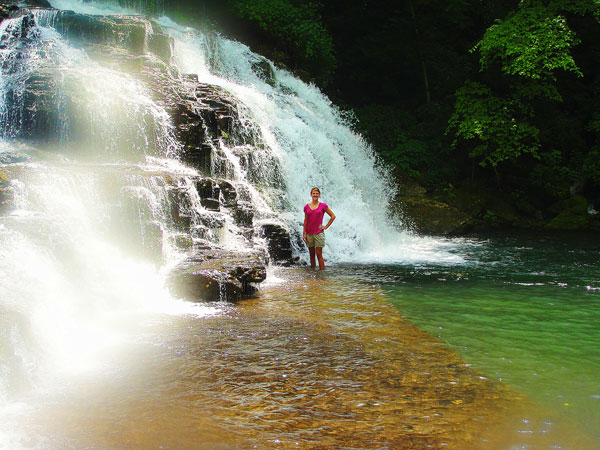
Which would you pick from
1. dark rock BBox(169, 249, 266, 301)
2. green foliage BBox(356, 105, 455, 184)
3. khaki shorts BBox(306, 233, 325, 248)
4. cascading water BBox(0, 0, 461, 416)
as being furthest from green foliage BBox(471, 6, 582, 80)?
dark rock BBox(169, 249, 266, 301)

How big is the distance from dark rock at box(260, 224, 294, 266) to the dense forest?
256 inches

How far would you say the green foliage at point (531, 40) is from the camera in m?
14.8

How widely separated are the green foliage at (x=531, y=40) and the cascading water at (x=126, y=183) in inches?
201

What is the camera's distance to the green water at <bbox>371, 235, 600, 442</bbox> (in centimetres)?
419

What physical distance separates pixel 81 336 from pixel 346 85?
19.2 metres

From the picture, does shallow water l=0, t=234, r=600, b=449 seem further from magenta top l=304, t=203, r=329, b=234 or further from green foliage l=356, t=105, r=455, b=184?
green foliage l=356, t=105, r=455, b=184

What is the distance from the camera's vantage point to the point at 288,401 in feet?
12.6

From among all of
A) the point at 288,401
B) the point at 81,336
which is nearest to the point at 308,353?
the point at 288,401

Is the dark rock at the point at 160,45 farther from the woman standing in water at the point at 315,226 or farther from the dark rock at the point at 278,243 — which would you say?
the woman standing in water at the point at 315,226

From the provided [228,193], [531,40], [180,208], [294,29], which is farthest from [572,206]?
[180,208]

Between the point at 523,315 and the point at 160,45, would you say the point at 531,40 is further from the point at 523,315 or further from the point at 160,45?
the point at 523,315

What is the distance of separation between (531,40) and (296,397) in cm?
1466

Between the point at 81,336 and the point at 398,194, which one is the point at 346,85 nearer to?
the point at 398,194

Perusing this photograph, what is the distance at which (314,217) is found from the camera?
31.1ft
